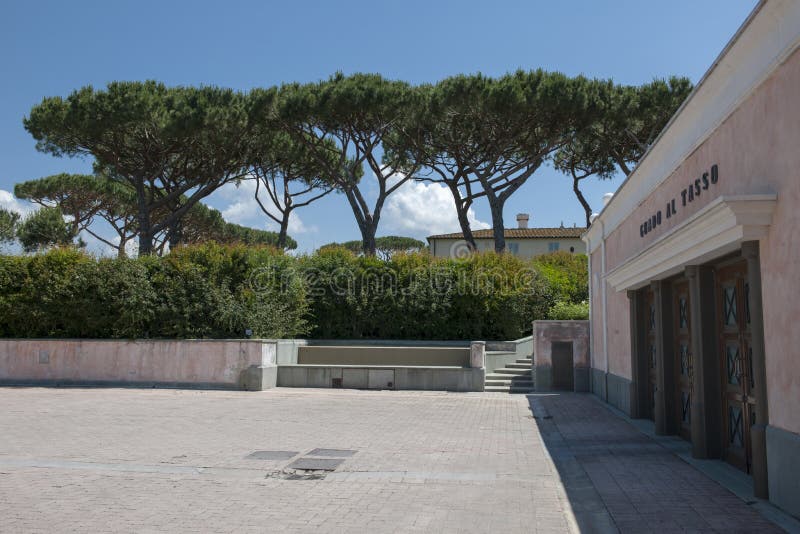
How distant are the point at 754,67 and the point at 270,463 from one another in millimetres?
6536

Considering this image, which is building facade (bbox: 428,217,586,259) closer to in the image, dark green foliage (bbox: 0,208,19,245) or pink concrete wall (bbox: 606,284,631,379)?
dark green foliage (bbox: 0,208,19,245)

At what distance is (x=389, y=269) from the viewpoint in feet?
69.7

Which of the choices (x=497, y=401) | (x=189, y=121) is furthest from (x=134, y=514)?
(x=189, y=121)

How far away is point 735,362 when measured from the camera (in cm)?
712

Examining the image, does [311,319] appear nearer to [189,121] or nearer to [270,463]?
[189,121]

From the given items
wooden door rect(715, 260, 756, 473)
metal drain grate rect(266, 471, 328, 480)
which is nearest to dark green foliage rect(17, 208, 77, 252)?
metal drain grate rect(266, 471, 328, 480)

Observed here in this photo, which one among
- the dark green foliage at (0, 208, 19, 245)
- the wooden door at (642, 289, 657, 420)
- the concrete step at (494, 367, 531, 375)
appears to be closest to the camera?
the wooden door at (642, 289, 657, 420)

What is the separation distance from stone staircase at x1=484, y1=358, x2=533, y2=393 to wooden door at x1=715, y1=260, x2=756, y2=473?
971cm

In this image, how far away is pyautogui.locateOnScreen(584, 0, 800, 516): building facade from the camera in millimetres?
5258

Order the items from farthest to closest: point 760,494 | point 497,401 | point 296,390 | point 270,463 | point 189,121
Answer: point 189,121 < point 296,390 < point 497,401 < point 270,463 < point 760,494

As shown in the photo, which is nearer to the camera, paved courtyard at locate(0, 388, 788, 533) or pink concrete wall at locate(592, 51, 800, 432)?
pink concrete wall at locate(592, 51, 800, 432)

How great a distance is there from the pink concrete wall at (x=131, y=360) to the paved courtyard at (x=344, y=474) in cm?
398

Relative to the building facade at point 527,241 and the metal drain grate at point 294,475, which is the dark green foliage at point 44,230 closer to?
the building facade at point 527,241

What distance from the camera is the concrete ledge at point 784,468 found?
5090 millimetres
